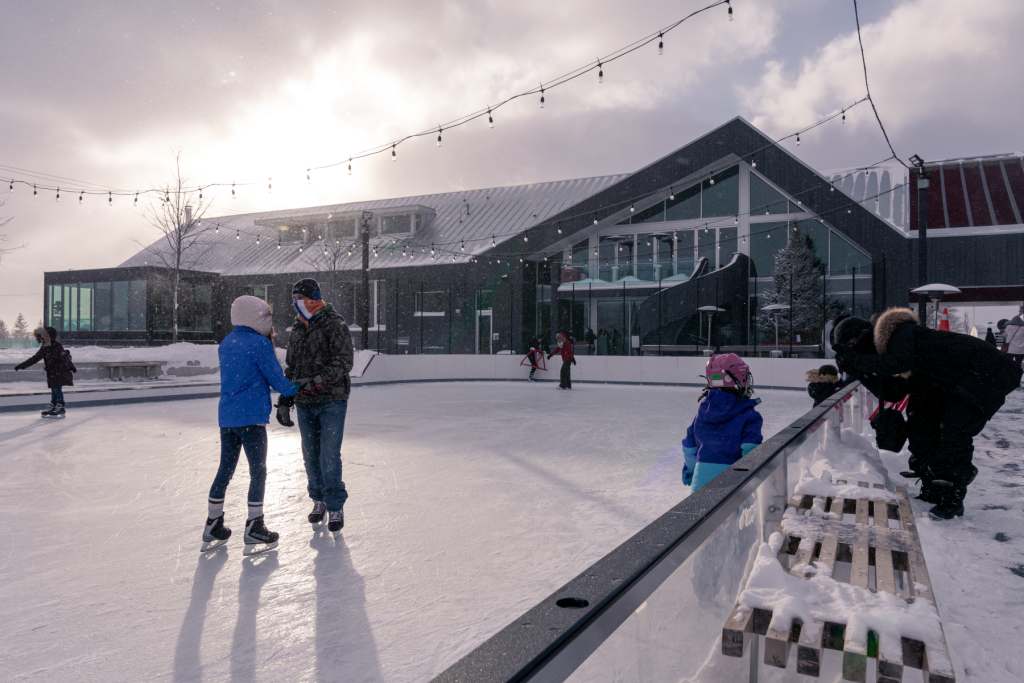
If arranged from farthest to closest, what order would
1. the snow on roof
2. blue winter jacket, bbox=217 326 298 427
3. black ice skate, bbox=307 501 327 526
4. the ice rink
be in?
the snow on roof
black ice skate, bbox=307 501 327 526
blue winter jacket, bbox=217 326 298 427
the ice rink

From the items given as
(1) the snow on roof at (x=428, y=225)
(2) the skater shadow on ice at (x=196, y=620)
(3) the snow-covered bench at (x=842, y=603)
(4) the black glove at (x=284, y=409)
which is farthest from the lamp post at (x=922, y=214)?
(2) the skater shadow on ice at (x=196, y=620)

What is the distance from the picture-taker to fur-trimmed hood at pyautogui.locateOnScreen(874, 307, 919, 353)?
427cm

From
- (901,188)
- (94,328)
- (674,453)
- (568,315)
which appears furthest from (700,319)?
(94,328)

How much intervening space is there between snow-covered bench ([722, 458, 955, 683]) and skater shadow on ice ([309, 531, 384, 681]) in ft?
4.72

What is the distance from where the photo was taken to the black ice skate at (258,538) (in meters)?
4.18

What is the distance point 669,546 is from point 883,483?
149 inches

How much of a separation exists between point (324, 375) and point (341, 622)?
1.82 metres

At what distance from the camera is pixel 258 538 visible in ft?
13.7

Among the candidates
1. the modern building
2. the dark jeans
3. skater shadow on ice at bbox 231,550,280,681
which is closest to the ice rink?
skater shadow on ice at bbox 231,550,280,681

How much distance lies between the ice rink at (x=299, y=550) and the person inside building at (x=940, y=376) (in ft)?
5.90

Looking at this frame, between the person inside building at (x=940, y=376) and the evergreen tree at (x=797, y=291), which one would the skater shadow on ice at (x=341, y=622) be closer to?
the person inside building at (x=940, y=376)

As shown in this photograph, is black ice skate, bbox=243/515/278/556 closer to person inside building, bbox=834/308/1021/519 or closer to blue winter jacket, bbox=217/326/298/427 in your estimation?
blue winter jacket, bbox=217/326/298/427

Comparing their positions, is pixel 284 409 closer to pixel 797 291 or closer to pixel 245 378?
pixel 245 378

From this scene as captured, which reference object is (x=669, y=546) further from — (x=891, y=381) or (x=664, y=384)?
(x=664, y=384)
